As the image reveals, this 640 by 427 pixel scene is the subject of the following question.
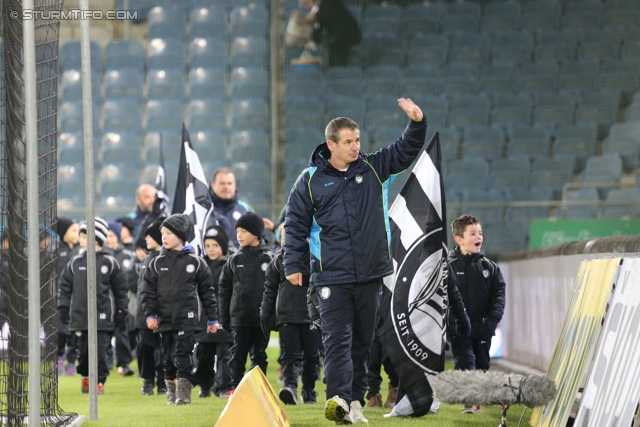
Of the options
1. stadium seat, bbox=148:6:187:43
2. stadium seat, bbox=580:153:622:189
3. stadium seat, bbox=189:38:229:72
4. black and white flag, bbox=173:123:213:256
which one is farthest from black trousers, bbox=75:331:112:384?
stadium seat, bbox=148:6:187:43

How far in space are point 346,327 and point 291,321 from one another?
2146mm

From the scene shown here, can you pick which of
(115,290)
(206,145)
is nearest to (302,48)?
(206,145)

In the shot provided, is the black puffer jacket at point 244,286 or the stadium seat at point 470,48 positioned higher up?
the stadium seat at point 470,48

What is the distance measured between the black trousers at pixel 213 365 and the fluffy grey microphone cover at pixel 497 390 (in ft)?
13.6

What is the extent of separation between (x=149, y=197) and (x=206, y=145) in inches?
225

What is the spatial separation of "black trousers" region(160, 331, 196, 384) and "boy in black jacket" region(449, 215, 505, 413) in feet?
7.31

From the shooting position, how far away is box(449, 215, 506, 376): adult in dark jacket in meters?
8.13

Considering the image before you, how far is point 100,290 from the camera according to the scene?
999 centimetres

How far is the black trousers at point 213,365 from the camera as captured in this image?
9.32 metres

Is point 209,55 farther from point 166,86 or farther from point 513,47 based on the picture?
point 513,47

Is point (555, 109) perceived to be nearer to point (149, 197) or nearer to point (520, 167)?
point (520, 167)

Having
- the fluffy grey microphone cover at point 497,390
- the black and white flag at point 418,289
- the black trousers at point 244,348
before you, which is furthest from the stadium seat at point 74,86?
the fluffy grey microphone cover at point 497,390

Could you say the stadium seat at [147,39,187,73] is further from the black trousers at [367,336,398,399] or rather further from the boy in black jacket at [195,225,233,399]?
the black trousers at [367,336,398,399]

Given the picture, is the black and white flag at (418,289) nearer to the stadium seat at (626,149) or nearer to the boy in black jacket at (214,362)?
the boy in black jacket at (214,362)
